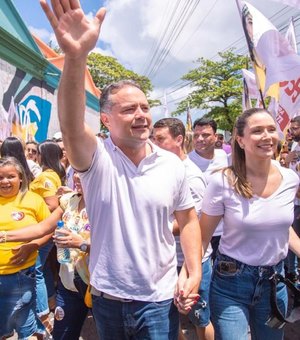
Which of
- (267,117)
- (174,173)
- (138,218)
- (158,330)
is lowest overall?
(158,330)

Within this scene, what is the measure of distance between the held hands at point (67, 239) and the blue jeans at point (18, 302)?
2.01 feet

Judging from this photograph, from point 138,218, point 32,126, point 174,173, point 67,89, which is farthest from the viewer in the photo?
point 32,126

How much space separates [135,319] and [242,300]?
71cm

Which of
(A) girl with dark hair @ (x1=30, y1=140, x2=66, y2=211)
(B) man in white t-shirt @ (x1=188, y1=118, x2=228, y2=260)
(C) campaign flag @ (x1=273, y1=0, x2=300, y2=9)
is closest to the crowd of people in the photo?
(A) girl with dark hair @ (x1=30, y1=140, x2=66, y2=211)

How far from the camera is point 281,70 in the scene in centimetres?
457

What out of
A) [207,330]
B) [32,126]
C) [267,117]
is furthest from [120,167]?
[32,126]

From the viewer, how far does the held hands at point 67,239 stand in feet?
7.54

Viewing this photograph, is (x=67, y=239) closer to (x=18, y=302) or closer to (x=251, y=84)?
(x=18, y=302)

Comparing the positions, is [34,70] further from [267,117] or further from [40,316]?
[267,117]

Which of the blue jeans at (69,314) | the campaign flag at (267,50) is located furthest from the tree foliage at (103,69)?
the blue jeans at (69,314)

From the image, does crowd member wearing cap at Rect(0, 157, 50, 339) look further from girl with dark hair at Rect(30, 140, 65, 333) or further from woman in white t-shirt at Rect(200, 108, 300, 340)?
woman in white t-shirt at Rect(200, 108, 300, 340)

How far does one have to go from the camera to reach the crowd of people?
5.40ft

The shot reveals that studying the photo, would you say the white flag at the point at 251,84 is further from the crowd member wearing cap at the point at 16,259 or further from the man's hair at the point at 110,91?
the man's hair at the point at 110,91

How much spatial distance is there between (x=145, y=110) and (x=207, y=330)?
6.03 ft
